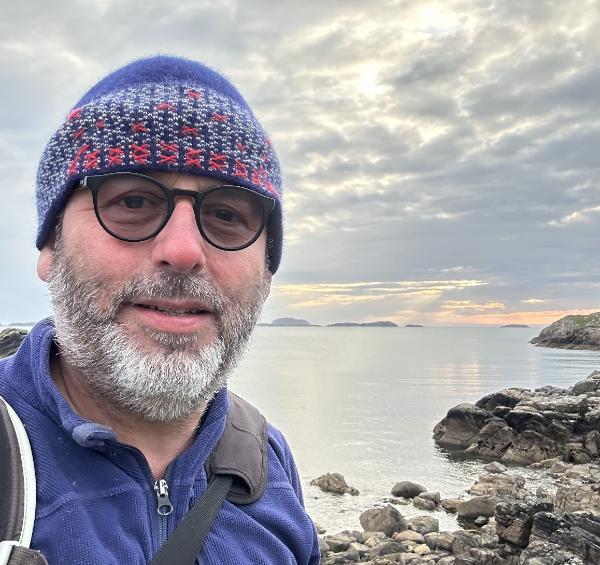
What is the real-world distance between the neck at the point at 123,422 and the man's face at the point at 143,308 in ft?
0.19

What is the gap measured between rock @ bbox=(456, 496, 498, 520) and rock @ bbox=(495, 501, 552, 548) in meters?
4.01

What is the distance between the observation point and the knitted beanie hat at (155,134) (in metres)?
2.19

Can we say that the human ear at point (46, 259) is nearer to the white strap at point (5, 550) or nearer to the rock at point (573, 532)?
the white strap at point (5, 550)

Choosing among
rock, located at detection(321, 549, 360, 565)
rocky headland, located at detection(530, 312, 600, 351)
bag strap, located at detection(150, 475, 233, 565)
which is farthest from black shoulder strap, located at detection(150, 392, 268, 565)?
rocky headland, located at detection(530, 312, 600, 351)

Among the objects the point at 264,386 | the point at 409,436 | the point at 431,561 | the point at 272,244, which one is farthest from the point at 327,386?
the point at 272,244

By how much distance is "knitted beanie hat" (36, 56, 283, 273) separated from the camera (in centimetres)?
219

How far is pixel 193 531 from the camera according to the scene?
2.05 m

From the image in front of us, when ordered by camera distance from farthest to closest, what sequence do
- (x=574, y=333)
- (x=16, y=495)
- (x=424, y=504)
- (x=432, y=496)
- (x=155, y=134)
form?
(x=574, y=333)
(x=432, y=496)
(x=424, y=504)
(x=155, y=134)
(x=16, y=495)

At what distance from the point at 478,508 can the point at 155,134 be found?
46.4 feet

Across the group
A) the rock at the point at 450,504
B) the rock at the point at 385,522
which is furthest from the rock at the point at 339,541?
the rock at the point at 450,504

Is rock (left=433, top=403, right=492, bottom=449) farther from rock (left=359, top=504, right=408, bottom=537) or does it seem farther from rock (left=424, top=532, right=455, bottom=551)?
rock (left=424, top=532, right=455, bottom=551)

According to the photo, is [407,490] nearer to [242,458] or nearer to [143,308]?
[242,458]

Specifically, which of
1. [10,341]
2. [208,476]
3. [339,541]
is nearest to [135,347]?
[208,476]

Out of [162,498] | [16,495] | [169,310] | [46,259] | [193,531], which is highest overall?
[46,259]
